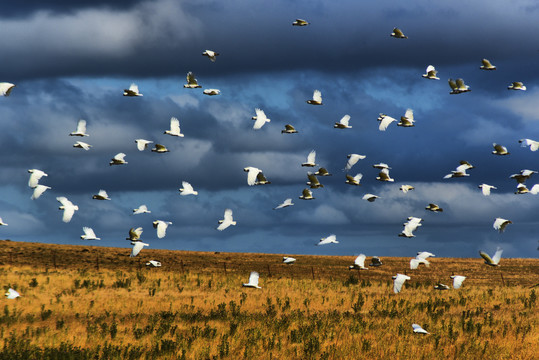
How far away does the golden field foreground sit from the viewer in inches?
742

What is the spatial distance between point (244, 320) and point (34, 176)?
13.0 metres

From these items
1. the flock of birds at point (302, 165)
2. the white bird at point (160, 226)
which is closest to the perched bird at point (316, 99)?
the flock of birds at point (302, 165)

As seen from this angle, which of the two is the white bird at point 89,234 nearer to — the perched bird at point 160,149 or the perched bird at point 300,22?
the perched bird at point 160,149

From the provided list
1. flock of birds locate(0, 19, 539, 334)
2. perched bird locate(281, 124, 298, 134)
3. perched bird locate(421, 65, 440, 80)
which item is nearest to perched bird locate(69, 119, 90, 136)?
flock of birds locate(0, 19, 539, 334)

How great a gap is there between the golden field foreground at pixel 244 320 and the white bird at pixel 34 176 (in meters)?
5.75

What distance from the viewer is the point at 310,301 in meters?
31.9

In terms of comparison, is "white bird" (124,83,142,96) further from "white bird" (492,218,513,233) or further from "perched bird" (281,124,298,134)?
"white bird" (492,218,513,233)

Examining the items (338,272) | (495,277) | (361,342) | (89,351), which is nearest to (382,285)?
(338,272)

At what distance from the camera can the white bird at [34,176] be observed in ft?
95.2

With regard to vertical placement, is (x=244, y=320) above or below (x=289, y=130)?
below

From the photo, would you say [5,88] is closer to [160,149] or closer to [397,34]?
[160,149]

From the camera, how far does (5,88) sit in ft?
85.0

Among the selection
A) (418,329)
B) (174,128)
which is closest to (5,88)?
(174,128)

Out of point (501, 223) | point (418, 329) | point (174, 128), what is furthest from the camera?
point (174, 128)
